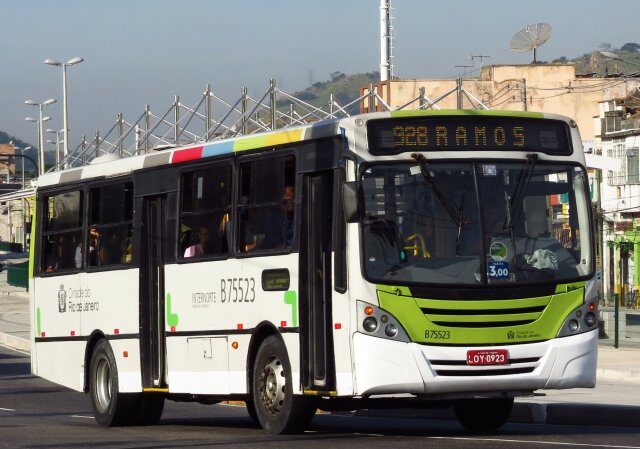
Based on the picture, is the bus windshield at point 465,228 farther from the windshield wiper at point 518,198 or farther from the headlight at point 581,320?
the headlight at point 581,320

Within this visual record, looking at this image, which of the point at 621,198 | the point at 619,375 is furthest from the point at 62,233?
the point at 621,198

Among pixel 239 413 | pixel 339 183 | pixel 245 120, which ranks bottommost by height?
pixel 239 413

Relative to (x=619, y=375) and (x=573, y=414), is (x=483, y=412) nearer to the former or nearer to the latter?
(x=573, y=414)

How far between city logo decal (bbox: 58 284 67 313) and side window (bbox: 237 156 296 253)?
4949mm

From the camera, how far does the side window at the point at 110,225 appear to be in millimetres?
17984

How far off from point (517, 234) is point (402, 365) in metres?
1.56

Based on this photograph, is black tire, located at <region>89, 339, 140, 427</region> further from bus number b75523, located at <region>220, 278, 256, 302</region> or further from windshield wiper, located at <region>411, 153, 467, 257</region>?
windshield wiper, located at <region>411, 153, 467, 257</region>

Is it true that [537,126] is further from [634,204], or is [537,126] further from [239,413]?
[634,204]

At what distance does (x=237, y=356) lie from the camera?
50.0 ft

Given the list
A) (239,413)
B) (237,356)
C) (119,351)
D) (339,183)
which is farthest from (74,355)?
(339,183)

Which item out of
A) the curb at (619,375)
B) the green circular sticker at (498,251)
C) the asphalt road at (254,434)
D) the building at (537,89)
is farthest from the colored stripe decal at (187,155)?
the building at (537,89)

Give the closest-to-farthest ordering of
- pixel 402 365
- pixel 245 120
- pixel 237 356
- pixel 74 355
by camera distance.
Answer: pixel 402 365 < pixel 237 356 < pixel 74 355 < pixel 245 120

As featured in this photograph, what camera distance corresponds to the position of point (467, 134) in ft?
45.6

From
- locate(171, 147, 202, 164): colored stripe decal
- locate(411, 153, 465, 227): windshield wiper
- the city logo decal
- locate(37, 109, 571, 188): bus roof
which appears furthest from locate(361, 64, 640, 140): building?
locate(411, 153, 465, 227): windshield wiper
